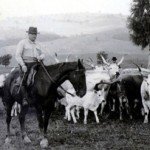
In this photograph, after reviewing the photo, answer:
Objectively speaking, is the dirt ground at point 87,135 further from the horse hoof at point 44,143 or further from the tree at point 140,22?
the tree at point 140,22

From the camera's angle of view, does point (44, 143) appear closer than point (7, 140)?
Yes

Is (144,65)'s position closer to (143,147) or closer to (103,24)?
(103,24)

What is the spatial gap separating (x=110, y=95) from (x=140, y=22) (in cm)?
608

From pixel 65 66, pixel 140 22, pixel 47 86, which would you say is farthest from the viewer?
pixel 140 22

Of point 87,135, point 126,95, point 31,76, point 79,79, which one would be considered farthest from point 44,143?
point 126,95

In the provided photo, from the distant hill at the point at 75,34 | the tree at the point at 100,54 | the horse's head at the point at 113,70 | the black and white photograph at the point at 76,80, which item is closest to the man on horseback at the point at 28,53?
the black and white photograph at the point at 76,80

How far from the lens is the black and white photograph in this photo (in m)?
8.52

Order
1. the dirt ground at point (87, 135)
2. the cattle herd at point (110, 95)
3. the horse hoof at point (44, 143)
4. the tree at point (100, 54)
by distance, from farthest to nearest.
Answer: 1. the tree at point (100, 54)
2. the cattle herd at point (110, 95)
3. the dirt ground at point (87, 135)
4. the horse hoof at point (44, 143)

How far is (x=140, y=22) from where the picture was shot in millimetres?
18859

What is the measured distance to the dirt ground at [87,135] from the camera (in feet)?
27.6

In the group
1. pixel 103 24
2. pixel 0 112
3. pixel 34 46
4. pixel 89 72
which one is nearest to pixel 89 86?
pixel 89 72

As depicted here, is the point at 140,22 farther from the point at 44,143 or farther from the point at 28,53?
the point at 44,143

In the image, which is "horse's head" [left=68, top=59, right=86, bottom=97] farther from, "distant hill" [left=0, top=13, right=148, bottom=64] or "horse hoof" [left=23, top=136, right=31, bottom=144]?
"distant hill" [left=0, top=13, right=148, bottom=64]

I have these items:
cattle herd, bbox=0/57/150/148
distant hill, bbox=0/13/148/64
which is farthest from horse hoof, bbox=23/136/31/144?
distant hill, bbox=0/13/148/64
